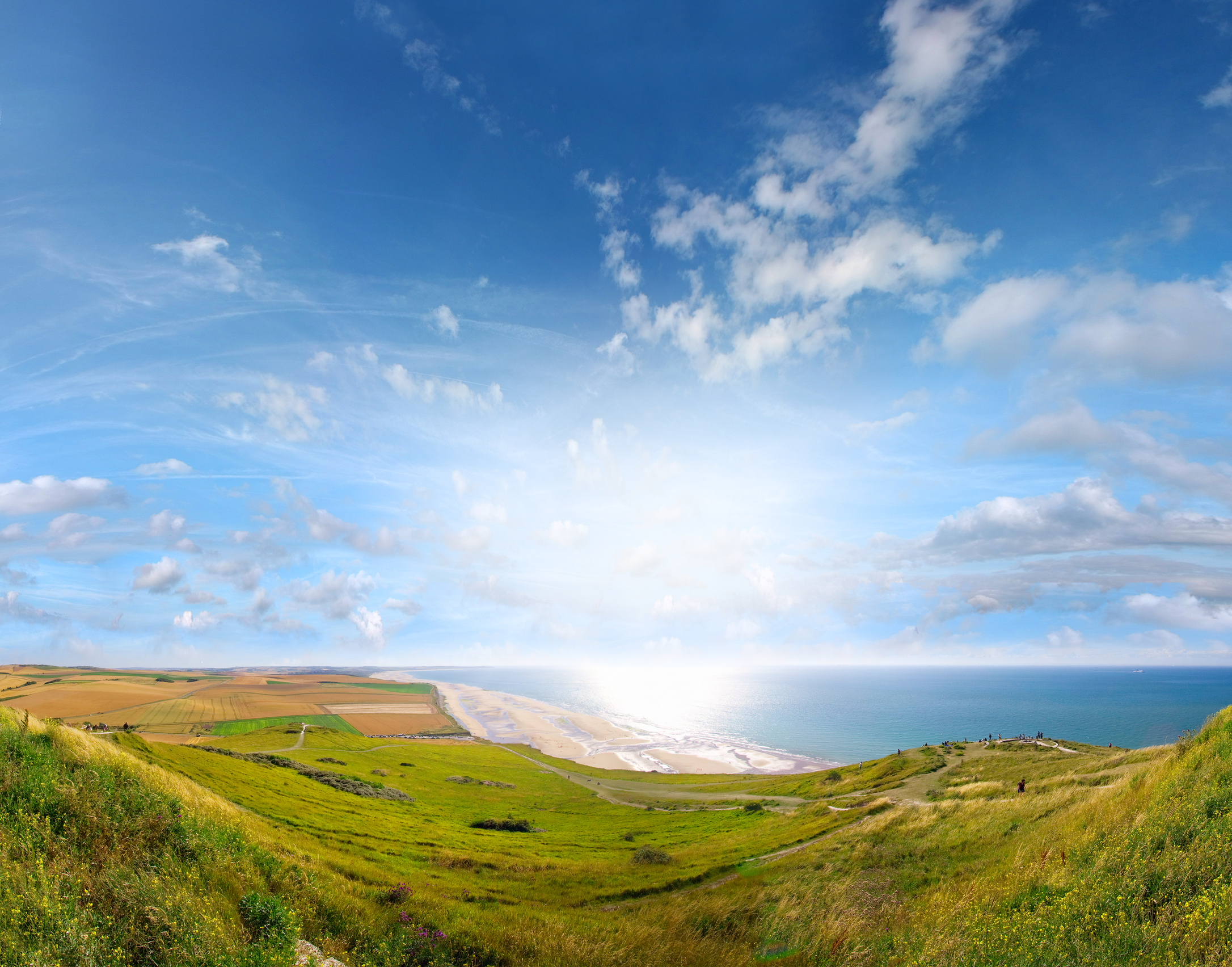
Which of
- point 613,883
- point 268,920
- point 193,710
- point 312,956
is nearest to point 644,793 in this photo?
point 613,883

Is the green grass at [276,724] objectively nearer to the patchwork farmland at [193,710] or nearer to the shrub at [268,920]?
the patchwork farmland at [193,710]

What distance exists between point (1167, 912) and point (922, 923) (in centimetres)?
575

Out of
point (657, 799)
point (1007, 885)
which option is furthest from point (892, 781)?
point (1007, 885)

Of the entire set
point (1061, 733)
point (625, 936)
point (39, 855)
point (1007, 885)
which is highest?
point (39, 855)

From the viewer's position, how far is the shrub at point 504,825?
48.0 m

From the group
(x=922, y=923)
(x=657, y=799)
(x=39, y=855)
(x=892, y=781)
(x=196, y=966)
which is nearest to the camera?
(x=196, y=966)

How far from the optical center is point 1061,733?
139 m

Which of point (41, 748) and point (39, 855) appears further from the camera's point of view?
point (41, 748)

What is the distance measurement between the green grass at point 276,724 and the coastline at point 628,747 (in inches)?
1396

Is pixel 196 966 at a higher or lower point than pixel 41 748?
lower

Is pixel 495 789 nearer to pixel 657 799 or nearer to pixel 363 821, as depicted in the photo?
pixel 657 799

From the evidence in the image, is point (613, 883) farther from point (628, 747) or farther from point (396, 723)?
point (396, 723)

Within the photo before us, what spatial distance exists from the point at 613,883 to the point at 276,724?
5690 inches

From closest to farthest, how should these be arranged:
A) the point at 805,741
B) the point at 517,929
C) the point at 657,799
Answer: the point at 517,929, the point at 657,799, the point at 805,741
